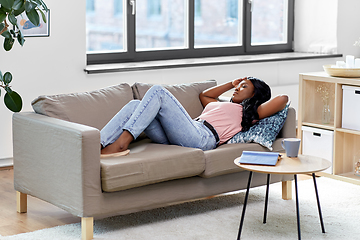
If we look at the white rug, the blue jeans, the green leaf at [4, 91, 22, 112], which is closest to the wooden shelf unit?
the white rug

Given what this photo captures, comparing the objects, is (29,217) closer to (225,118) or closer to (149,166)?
(149,166)

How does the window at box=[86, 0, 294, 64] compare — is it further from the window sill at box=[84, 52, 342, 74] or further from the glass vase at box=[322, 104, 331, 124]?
the glass vase at box=[322, 104, 331, 124]

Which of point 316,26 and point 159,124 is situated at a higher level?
point 316,26

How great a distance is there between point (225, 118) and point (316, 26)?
3.00 m

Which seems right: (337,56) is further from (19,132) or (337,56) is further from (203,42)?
(19,132)

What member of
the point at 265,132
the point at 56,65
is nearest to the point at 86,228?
the point at 265,132

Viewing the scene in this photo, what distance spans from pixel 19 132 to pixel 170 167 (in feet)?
3.06

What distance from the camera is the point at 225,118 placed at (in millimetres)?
3549

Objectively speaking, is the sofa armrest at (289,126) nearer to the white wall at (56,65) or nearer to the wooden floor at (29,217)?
the wooden floor at (29,217)

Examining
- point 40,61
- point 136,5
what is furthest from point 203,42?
point 40,61

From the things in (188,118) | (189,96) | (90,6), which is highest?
(90,6)

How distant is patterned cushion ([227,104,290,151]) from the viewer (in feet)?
11.3

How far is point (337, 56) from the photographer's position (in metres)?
5.98

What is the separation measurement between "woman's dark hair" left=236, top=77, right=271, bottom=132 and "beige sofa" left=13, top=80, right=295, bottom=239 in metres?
0.17
